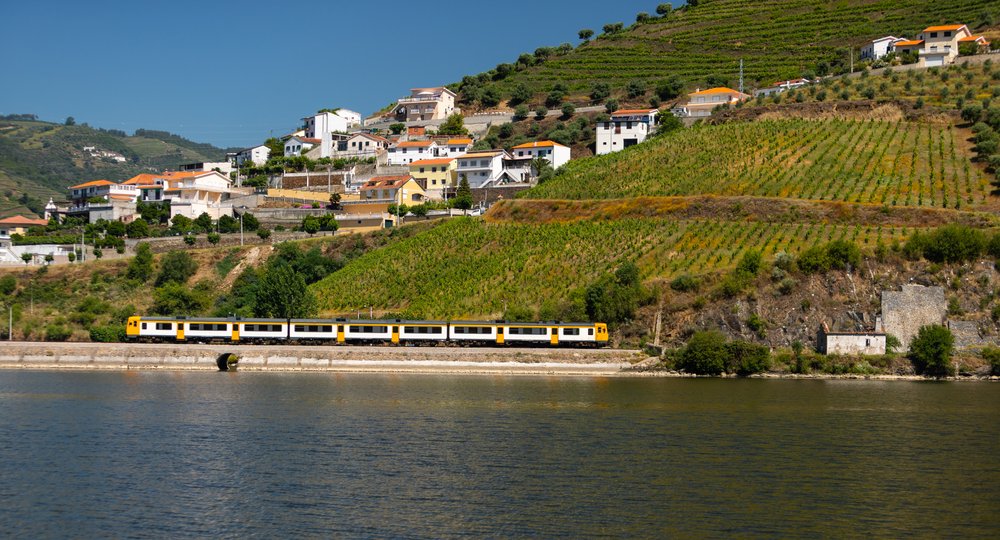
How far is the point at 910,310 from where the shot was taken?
59469 millimetres

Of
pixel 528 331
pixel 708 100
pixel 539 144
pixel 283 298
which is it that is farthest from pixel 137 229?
pixel 708 100

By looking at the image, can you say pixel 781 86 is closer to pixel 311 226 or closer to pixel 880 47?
pixel 880 47

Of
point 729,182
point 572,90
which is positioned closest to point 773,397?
point 729,182

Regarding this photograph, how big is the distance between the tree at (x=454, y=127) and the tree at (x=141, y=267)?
42.4 metres

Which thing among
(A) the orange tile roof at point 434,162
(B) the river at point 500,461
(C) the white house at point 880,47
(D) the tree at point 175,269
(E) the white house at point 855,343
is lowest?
(B) the river at point 500,461

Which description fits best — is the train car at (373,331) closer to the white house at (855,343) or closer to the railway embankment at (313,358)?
the railway embankment at (313,358)

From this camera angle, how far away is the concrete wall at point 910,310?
59156mm

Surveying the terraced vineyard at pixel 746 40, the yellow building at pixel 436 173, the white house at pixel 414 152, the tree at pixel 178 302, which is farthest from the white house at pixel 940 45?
the tree at pixel 178 302

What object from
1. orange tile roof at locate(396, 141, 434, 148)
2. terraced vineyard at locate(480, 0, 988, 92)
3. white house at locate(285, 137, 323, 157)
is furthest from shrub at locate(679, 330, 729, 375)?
white house at locate(285, 137, 323, 157)

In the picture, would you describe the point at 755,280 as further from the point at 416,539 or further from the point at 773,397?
the point at 416,539

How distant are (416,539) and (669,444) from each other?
13402mm

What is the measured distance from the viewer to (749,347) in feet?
189

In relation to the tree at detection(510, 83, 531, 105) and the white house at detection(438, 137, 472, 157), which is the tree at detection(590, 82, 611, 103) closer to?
the tree at detection(510, 83, 531, 105)

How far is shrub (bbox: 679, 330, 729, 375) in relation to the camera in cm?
5709
